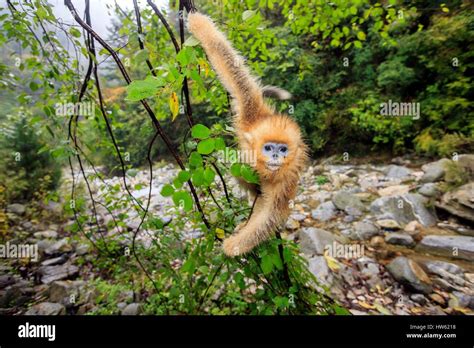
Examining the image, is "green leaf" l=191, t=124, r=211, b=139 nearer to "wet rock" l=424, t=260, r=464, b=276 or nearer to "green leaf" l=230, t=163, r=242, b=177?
"green leaf" l=230, t=163, r=242, b=177

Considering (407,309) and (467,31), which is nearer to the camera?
(407,309)

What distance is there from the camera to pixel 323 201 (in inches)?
115

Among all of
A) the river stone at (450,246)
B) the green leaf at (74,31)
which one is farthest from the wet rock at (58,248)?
the river stone at (450,246)

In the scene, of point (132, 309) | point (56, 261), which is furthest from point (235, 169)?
point (56, 261)

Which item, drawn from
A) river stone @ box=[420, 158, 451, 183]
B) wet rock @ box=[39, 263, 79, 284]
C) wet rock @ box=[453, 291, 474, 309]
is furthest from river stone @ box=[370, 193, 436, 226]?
wet rock @ box=[39, 263, 79, 284]

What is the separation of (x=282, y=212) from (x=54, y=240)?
2.81 metres

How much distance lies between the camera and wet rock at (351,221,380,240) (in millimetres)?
2235

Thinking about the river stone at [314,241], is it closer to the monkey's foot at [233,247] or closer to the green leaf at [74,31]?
the monkey's foot at [233,247]

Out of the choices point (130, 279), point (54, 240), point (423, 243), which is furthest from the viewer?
point (54, 240)

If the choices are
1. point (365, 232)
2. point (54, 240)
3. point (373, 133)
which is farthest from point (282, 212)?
point (373, 133)

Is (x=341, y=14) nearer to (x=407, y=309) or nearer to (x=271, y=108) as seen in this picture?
(x=271, y=108)

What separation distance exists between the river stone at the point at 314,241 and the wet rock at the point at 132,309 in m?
1.23

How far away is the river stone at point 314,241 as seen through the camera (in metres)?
1.92
